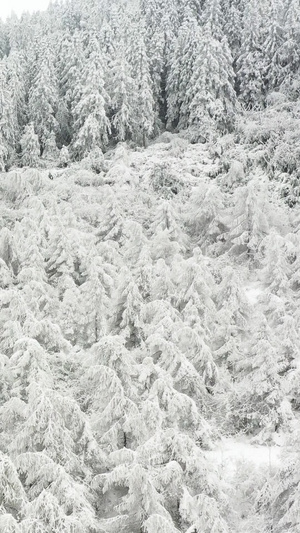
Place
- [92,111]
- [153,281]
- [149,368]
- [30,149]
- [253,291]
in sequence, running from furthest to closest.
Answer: [92,111] → [30,149] → [253,291] → [153,281] → [149,368]

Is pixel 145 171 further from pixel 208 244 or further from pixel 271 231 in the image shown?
pixel 271 231

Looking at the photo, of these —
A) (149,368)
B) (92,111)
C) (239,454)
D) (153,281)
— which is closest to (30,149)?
(92,111)

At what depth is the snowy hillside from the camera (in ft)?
43.1

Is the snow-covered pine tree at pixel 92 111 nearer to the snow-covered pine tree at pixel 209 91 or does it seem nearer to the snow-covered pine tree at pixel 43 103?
the snow-covered pine tree at pixel 43 103

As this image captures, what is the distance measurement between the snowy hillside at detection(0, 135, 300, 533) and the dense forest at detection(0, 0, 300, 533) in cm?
7

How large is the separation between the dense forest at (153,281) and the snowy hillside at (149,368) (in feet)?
0.24

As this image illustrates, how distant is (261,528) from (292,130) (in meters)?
32.8

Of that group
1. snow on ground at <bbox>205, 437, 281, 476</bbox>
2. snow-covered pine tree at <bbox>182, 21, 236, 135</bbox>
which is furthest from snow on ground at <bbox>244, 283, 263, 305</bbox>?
snow-covered pine tree at <bbox>182, 21, 236, 135</bbox>

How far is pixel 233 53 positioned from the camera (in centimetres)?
5409

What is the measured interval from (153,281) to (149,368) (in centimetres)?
659

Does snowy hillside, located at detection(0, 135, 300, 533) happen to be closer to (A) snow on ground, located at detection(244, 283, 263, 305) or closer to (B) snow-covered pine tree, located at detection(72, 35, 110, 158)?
(A) snow on ground, located at detection(244, 283, 263, 305)

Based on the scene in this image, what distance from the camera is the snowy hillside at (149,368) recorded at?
43.1 ft

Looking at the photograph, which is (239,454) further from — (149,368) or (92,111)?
(92,111)

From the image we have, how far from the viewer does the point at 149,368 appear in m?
16.8
